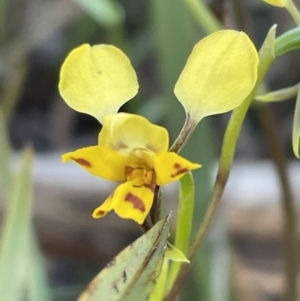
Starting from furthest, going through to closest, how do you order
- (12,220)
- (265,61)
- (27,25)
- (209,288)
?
(27,25), (209,288), (12,220), (265,61)

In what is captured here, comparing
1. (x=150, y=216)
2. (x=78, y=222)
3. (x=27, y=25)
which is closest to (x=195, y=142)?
(x=78, y=222)

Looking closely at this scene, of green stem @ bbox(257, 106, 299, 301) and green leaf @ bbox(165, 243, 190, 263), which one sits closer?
green leaf @ bbox(165, 243, 190, 263)

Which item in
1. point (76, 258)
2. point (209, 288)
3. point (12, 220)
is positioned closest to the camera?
point (12, 220)

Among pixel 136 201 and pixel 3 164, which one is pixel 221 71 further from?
pixel 3 164

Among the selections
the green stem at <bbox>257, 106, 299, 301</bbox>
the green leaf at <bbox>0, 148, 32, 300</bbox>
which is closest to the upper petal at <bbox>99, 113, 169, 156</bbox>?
the green leaf at <bbox>0, 148, 32, 300</bbox>

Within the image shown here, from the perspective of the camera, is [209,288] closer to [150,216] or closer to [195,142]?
[195,142]

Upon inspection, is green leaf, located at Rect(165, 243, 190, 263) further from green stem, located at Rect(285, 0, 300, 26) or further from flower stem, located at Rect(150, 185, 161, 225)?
green stem, located at Rect(285, 0, 300, 26)

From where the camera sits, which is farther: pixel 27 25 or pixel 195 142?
pixel 27 25
